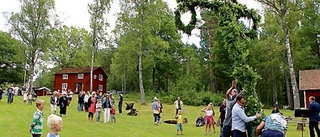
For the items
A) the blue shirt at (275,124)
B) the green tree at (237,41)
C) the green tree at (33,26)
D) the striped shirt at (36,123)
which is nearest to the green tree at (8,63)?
the green tree at (33,26)

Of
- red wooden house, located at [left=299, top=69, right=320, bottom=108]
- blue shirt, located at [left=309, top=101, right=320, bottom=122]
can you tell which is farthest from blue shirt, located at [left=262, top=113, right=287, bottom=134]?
red wooden house, located at [left=299, top=69, right=320, bottom=108]

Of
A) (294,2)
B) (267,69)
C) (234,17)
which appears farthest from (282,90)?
(234,17)

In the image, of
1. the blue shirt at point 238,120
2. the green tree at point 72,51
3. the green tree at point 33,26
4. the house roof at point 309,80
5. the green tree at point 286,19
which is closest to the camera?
the blue shirt at point 238,120

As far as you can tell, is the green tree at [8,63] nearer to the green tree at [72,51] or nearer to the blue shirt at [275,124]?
the green tree at [72,51]

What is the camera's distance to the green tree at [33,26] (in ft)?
126

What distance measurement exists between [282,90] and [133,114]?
1503 inches

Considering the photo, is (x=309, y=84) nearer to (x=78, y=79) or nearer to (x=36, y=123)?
(x=36, y=123)

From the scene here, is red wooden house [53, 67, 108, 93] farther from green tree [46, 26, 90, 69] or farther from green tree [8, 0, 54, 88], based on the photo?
green tree [8, 0, 54, 88]

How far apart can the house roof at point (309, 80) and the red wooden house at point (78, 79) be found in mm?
34749

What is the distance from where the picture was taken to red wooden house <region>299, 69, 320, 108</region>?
1308 inches

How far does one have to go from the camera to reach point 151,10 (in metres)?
36.6

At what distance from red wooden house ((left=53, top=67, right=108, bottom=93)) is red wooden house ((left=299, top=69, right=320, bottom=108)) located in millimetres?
34854

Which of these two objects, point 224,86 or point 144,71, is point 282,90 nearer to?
point 224,86

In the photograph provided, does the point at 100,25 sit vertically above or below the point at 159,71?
above
